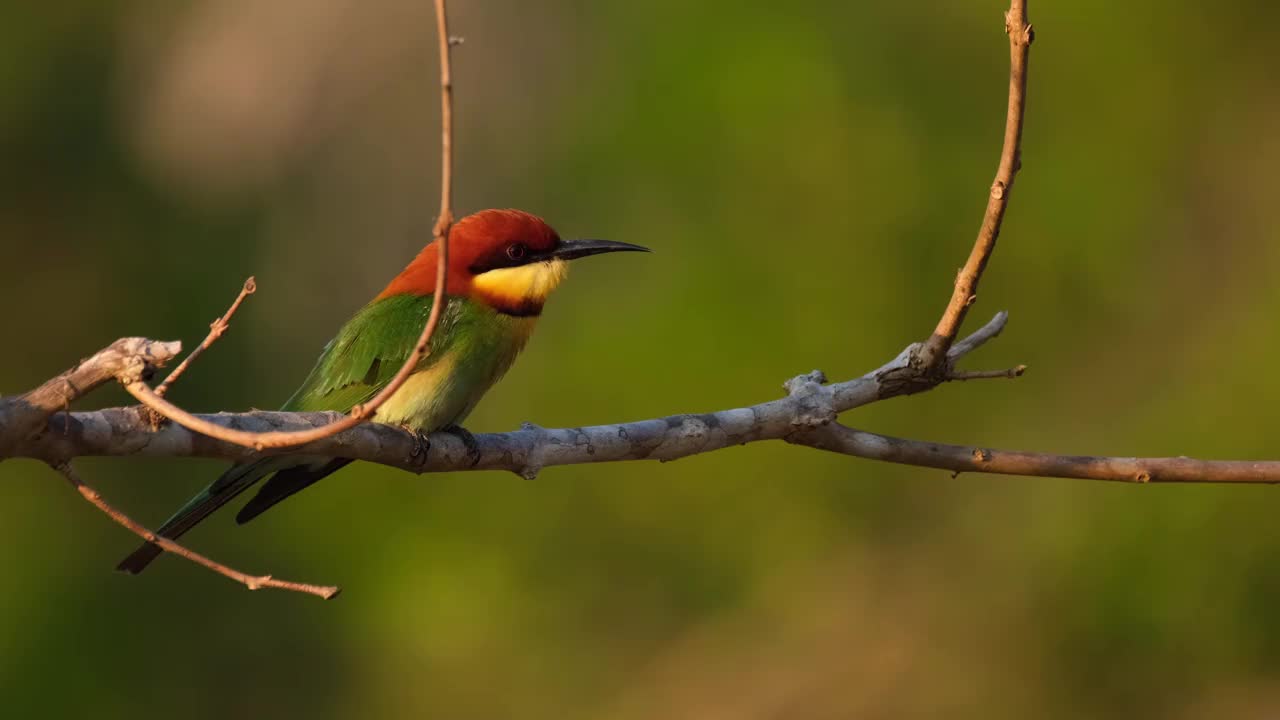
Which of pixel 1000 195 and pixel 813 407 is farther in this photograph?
pixel 813 407

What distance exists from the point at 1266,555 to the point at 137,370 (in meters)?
3.69

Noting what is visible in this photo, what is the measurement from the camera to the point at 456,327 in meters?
3.00

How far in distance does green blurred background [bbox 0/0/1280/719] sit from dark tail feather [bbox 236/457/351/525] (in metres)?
1.97

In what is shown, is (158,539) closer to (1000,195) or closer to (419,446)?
(419,446)

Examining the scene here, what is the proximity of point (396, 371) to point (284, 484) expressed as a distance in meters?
0.34

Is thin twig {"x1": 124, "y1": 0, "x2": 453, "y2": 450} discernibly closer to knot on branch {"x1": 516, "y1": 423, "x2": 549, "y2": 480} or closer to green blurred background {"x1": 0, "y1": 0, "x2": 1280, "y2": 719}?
knot on branch {"x1": 516, "y1": 423, "x2": 549, "y2": 480}

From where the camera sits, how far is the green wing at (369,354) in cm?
305

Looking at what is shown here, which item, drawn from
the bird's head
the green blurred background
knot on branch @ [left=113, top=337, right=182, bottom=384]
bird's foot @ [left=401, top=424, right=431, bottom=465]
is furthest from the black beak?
knot on branch @ [left=113, top=337, right=182, bottom=384]

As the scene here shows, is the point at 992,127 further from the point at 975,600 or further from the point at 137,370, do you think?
the point at 137,370

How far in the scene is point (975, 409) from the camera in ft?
15.3

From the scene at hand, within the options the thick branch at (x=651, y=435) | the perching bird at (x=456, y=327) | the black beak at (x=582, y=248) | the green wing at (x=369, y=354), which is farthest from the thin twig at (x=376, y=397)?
the black beak at (x=582, y=248)

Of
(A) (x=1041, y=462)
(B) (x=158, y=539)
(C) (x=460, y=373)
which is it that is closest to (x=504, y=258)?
(C) (x=460, y=373)

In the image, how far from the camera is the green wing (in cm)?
305

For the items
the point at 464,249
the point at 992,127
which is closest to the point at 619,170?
the point at 992,127
